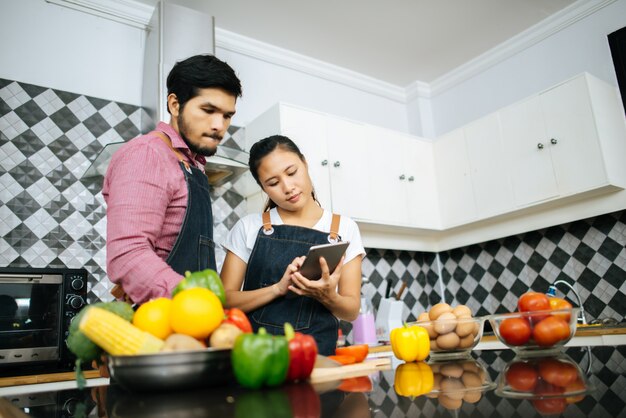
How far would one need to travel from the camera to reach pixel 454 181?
11.3 feet

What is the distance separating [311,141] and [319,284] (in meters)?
1.76

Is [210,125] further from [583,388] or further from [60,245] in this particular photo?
[60,245]

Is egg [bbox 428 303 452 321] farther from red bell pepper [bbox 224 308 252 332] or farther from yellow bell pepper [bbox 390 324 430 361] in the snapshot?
red bell pepper [bbox 224 308 252 332]

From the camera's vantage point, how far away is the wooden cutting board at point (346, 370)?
827mm

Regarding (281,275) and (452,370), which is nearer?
(452,370)

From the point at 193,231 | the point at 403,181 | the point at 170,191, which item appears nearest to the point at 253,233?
the point at 193,231

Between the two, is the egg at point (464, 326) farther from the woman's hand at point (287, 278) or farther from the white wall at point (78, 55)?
the white wall at point (78, 55)

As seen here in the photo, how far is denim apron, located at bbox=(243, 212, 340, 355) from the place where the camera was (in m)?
1.47

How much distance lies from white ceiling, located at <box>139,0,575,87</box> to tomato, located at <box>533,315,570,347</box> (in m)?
2.54

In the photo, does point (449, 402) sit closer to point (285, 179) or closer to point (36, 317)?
point (285, 179)

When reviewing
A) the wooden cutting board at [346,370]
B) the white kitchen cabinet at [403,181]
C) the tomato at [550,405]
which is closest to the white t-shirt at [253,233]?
the wooden cutting board at [346,370]

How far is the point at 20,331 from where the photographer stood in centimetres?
193

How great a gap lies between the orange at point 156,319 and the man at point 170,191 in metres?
0.27

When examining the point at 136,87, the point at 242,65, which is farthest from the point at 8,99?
the point at 242,65
